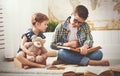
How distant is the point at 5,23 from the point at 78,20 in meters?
0.80

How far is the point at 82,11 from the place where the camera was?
2.40 m

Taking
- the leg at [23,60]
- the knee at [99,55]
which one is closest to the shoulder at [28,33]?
the leg at [23,60]

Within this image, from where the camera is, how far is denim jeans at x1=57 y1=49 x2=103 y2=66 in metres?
2.37

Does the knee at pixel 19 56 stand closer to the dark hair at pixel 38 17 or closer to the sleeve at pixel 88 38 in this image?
the dark hair at pixel 38 17

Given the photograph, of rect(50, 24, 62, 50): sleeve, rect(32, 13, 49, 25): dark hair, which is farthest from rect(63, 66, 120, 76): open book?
rect(32, 13, 49, 25): dark hair

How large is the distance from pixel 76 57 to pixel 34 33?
1.69 ft

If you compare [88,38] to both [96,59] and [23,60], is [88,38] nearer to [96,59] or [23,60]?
[96,59]

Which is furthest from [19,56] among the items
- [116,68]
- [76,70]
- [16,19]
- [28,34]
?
[116,68]

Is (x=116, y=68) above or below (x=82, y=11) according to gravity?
below

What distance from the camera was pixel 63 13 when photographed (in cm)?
243

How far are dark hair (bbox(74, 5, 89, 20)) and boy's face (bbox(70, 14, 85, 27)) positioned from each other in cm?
3

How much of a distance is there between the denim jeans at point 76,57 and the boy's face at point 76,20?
0.94ft

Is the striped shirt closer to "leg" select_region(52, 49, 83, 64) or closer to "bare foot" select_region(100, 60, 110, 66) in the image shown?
"leg" select_region(52, 49, 83, 64)

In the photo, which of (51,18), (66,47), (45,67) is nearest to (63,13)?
(51,18)
